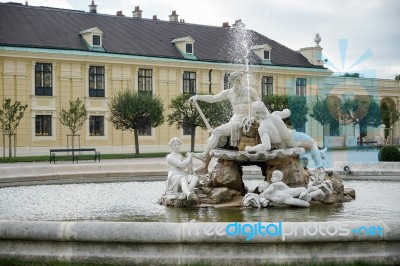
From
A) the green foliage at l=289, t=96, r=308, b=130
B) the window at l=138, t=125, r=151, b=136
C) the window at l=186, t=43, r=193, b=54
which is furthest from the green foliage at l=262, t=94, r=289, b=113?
the window at l=138, t=125, r=151, b=136

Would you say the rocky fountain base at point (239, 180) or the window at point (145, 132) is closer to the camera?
the rocky fountain base at point (239, 180)

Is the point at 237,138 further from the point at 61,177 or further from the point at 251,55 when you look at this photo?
the point at 251,55

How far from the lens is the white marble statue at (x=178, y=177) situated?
13.8 meters

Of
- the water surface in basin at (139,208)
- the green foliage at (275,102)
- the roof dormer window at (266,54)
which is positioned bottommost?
the water surface in basin at (139,208)

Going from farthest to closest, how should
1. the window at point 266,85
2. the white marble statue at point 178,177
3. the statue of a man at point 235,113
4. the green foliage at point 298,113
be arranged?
the window at point 266,85 < the green foliage at point 298,113 < the statue of a man at point 235,113 < the white marble statue at point 178,177

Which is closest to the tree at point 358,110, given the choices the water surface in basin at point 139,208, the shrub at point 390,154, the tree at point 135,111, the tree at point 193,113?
the tree at point 193,113

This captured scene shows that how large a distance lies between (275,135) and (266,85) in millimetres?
48601

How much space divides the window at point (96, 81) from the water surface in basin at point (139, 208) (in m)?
35.3

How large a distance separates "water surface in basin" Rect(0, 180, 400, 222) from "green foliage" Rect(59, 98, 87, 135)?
29.0 meters

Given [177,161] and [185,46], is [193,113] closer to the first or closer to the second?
[185,46]

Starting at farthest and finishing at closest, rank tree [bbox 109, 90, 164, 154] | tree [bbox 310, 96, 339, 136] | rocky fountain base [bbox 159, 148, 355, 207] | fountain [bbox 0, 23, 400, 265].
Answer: tree [bbox 109, 90, 164, 154] → tree [bbox 310, 96, 339, 136] → rocky fountain base [bbox 159, 148, 355, 207] → fountain [bbox 0, 23, 400, 265]

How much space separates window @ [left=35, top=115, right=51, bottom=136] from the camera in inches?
2016

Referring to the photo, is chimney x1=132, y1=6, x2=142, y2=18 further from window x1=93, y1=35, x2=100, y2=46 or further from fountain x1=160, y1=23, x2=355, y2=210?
fountain x1=160, y1=23, x2=355, y2=210

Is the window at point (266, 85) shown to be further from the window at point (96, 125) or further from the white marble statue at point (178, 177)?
the white marble statue at point (178, 177)
